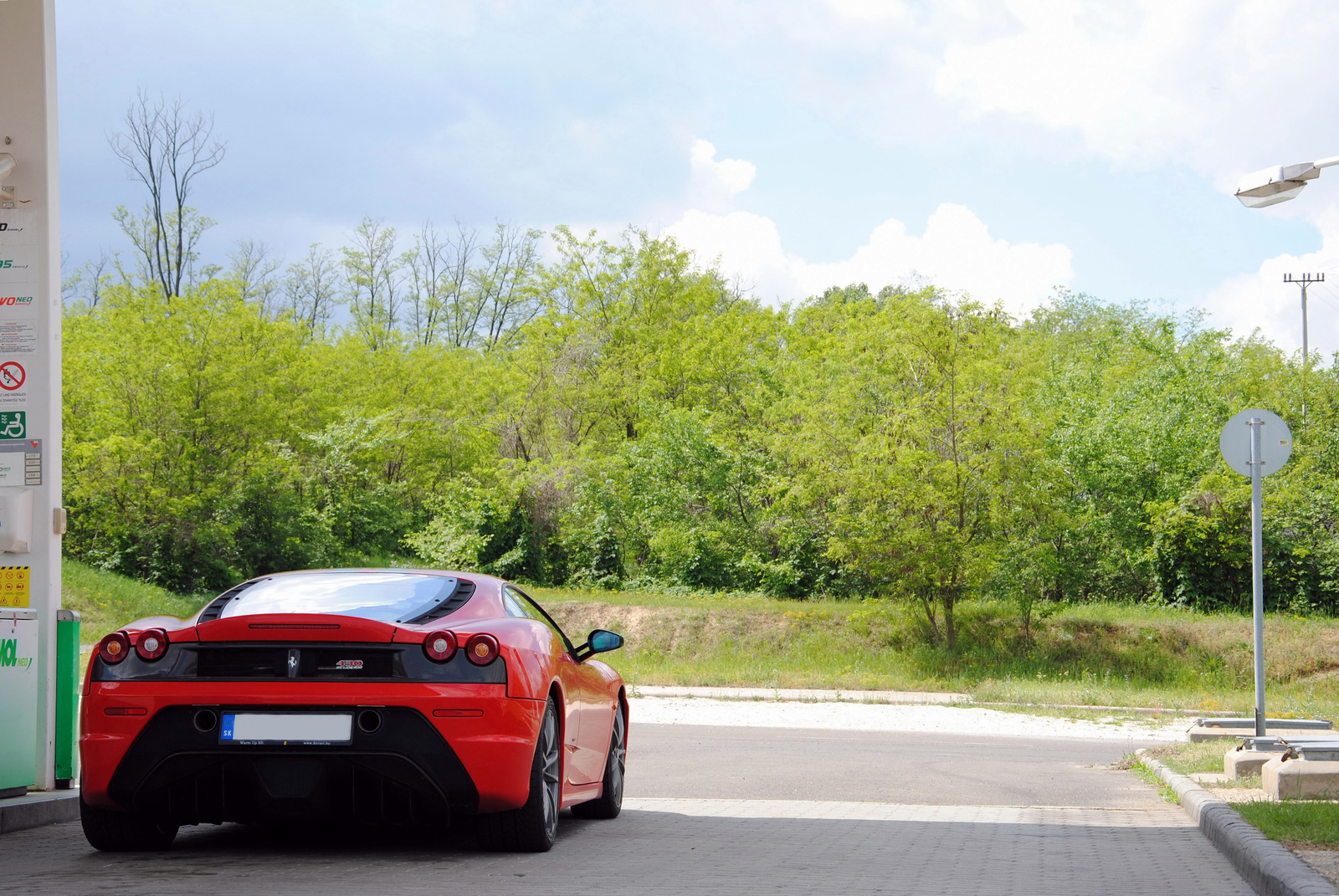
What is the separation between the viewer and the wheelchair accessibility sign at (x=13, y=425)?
824 cm

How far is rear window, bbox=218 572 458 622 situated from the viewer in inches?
228

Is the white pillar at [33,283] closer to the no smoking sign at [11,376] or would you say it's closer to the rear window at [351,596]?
the no smoking sign at [11,376]

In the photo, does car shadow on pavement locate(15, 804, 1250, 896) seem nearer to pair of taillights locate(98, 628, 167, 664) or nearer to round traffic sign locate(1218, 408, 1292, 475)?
pair of taillights locate(98, 628, 167, 664)

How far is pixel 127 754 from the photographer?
5480 mm

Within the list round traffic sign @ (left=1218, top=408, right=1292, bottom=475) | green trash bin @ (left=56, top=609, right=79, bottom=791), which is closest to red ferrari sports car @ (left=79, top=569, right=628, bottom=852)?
green trash bin @ (left=56, top=609, right=79, bottom=791)

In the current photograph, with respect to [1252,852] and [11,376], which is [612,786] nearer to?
[1252,852]

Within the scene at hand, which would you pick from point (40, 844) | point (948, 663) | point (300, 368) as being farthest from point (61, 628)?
point (300, 368)

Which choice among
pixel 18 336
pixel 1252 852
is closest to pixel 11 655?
pixel 18 336

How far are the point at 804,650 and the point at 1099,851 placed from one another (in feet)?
72.3

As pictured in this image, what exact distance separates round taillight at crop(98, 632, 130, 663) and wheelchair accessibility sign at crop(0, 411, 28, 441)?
327 centimetres

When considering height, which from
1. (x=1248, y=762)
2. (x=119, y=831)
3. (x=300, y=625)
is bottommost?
(x=1248, y=762)

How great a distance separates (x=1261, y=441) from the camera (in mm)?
11102

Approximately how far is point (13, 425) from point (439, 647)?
4435 millimetres

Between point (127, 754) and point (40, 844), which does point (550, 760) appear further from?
point (40, 844)
